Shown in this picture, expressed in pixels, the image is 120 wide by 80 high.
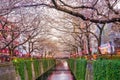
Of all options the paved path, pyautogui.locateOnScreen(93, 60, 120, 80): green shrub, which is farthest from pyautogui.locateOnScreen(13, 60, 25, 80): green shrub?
the paved path

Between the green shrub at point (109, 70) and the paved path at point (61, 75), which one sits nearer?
the green shrub at point (109, 70)

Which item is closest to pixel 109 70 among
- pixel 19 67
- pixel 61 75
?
pixel 19 67

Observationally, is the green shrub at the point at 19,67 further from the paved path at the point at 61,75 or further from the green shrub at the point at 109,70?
the paved path at the point at 61,75

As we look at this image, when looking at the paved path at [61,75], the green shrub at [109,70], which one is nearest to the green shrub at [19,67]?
the green shrub at [109,70]

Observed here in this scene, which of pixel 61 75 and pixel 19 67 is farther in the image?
pixel 61 75

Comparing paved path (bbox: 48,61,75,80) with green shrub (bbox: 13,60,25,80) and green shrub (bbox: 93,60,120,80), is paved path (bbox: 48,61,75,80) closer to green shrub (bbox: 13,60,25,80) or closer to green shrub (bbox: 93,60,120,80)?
green shrub (bbox: 13,60,25,80)

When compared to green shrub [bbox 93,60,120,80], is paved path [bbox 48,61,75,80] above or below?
below

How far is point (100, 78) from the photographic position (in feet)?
67.2

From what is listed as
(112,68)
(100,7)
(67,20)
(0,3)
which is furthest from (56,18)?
(112,68)

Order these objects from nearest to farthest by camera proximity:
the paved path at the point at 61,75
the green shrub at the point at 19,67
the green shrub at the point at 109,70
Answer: the green shrub at the point at 109,70 → the green shrub at the point at 19,67 → the paved path at the point at 61,75

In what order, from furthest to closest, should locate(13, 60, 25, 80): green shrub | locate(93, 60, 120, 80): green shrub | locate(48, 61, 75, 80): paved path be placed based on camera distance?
locate(48, 61, 75, 80): paved path → locate(13, 60, 25, 80): green shrub → locate(93, 60, 120, 80): green shrub

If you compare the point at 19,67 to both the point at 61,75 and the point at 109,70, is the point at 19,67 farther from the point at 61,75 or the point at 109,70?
the point at 61,75

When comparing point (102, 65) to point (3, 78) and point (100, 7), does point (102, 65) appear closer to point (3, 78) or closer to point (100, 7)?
point (100, 7)

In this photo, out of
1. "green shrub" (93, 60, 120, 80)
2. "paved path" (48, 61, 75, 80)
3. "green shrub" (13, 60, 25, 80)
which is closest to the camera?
"green shrub" (93, 60, 120, 80)
